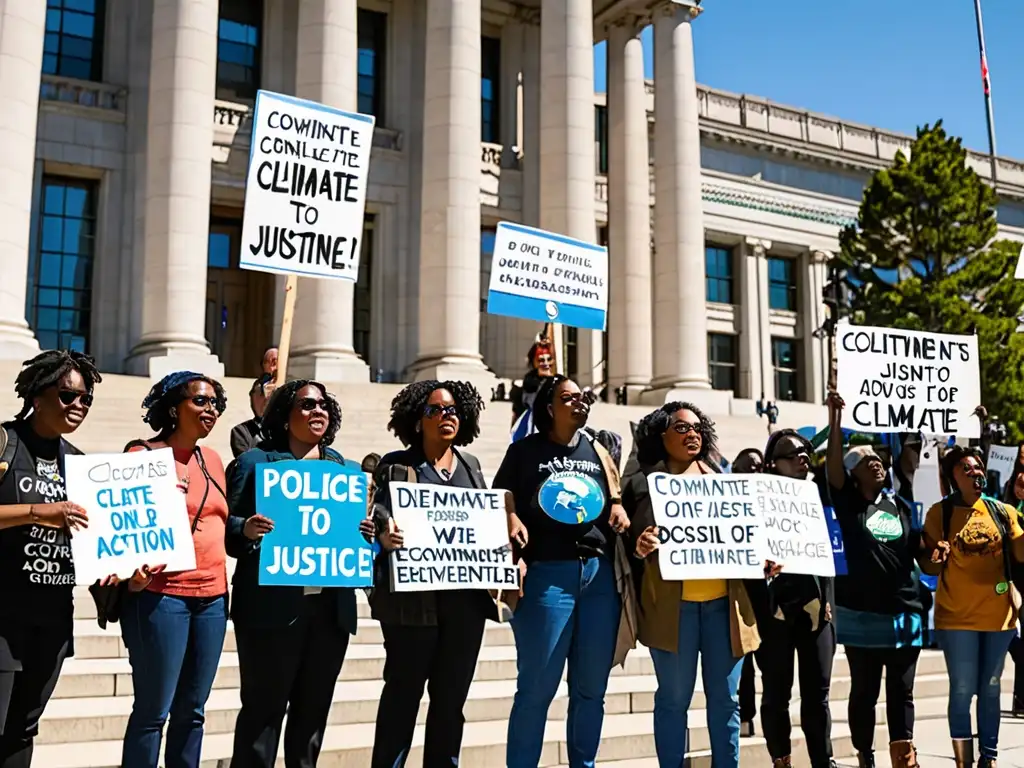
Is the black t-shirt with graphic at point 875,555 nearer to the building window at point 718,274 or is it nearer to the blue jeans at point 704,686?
the blue jeans at point 704,686

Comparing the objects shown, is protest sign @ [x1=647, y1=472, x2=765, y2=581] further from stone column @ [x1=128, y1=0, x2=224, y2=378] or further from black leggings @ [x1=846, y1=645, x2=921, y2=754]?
stone column @ [x1=128, y1=0, x2=224, y2=378]

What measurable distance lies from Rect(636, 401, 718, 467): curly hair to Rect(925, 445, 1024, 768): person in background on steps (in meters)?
1.99

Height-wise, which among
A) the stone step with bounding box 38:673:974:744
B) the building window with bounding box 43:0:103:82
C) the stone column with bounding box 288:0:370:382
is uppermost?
the building window with bounding box 43:0:103:82

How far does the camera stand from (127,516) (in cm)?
516

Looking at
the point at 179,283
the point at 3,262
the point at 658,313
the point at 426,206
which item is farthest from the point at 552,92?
the point at 3,262

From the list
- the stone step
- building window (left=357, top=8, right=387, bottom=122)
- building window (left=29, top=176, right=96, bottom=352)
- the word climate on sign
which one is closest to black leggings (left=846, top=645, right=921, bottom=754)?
the stone step

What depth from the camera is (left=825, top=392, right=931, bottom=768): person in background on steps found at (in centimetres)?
716

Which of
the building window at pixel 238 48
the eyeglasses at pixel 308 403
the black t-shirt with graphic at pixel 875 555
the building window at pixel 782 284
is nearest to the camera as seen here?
the eyeglasses at pixel 308 403

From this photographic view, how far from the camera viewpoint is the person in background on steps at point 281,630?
5.36 meters

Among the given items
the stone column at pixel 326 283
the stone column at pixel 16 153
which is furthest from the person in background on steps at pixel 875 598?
the stone column at pixel 16 153

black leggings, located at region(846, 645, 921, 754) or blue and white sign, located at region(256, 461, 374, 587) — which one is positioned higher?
blue and white sign, located at region(256, 461, 374, 587)

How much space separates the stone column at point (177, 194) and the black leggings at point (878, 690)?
15210 millimetres

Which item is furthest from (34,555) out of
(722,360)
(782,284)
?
(782,284)

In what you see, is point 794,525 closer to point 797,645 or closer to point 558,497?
point 797,645
